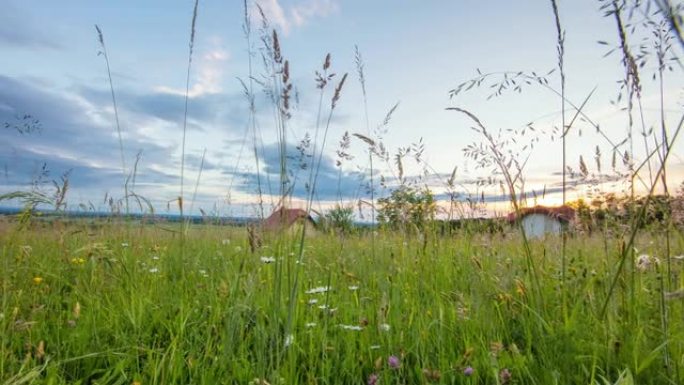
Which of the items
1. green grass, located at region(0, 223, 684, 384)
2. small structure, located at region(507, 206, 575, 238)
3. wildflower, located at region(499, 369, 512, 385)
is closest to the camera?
wildflower, located at region(499, 369, 512, 385)

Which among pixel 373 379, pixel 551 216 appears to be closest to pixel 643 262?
pixel 373 379

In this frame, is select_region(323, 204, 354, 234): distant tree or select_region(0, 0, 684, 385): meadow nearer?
select_region(0, 0, 684, 385): meadow

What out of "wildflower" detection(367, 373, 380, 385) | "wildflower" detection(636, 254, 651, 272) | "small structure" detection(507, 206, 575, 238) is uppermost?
"small structure" detection(507, 206, 575, 238)

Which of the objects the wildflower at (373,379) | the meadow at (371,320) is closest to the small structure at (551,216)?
the meadow at (371,320)

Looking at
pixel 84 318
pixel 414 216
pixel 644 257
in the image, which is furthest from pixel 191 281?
pixel 644 257

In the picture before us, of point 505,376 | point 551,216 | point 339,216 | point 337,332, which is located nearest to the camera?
point 505,376

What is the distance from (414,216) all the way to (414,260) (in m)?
0.61

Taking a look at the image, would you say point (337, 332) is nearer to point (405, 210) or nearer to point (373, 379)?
point (373, 379)

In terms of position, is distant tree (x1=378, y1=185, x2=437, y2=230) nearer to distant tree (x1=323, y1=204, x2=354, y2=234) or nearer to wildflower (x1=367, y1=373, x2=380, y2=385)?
distant tree (x1=323, y1=204, x2=354, y2=234)

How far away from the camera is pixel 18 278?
331 centimetres

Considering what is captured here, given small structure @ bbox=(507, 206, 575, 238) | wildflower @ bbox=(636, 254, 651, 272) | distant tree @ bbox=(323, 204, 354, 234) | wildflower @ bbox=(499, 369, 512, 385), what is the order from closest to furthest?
1. wildflower @ bbox=(499, 369, 512, 385)
2. wildflower @ bbox=(636, 254, 651, 272)
3. small structure @ bbox=(507, 206, 575, 238)
4. distant tree @ bbox=(323, 204, 354, 234)

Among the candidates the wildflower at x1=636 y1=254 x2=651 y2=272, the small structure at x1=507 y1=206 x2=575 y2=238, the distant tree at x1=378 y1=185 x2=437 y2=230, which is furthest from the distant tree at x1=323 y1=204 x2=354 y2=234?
the wildflower at x1=636 y1=254 x2=651 y2=272

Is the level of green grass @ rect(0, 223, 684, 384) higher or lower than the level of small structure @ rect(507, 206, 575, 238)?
lower

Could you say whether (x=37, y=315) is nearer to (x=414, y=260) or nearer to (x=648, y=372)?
(x=414, y=260)
